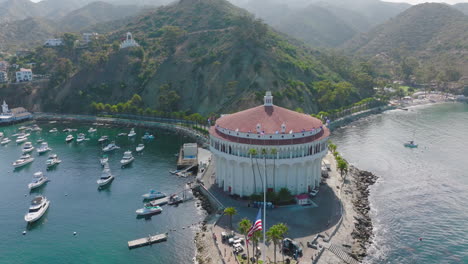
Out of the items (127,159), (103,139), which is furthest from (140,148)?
(103,139)

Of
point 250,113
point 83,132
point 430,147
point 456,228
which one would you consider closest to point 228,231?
point 250,113

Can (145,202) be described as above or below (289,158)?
below

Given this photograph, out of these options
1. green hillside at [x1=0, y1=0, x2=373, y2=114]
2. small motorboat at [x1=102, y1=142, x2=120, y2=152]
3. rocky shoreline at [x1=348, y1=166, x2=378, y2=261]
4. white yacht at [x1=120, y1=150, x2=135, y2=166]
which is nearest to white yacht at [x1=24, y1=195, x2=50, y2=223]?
white yacht at [x1=120, y1=150, x2=135, y2=166]

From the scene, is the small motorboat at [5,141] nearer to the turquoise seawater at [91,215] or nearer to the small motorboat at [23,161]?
the turquoise seawater at [91,215]

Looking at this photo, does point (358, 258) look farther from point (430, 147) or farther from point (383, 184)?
point (430, 147)

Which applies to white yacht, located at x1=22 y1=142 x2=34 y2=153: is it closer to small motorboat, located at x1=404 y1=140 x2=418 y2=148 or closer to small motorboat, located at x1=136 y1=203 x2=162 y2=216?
small motorboat, located at x1=136 y1=203 x2=162 y2=216

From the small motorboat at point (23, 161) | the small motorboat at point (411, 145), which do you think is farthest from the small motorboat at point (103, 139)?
the small motorboat at point (411, 145)

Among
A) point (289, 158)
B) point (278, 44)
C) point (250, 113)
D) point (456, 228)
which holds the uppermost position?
point (278, 44)
